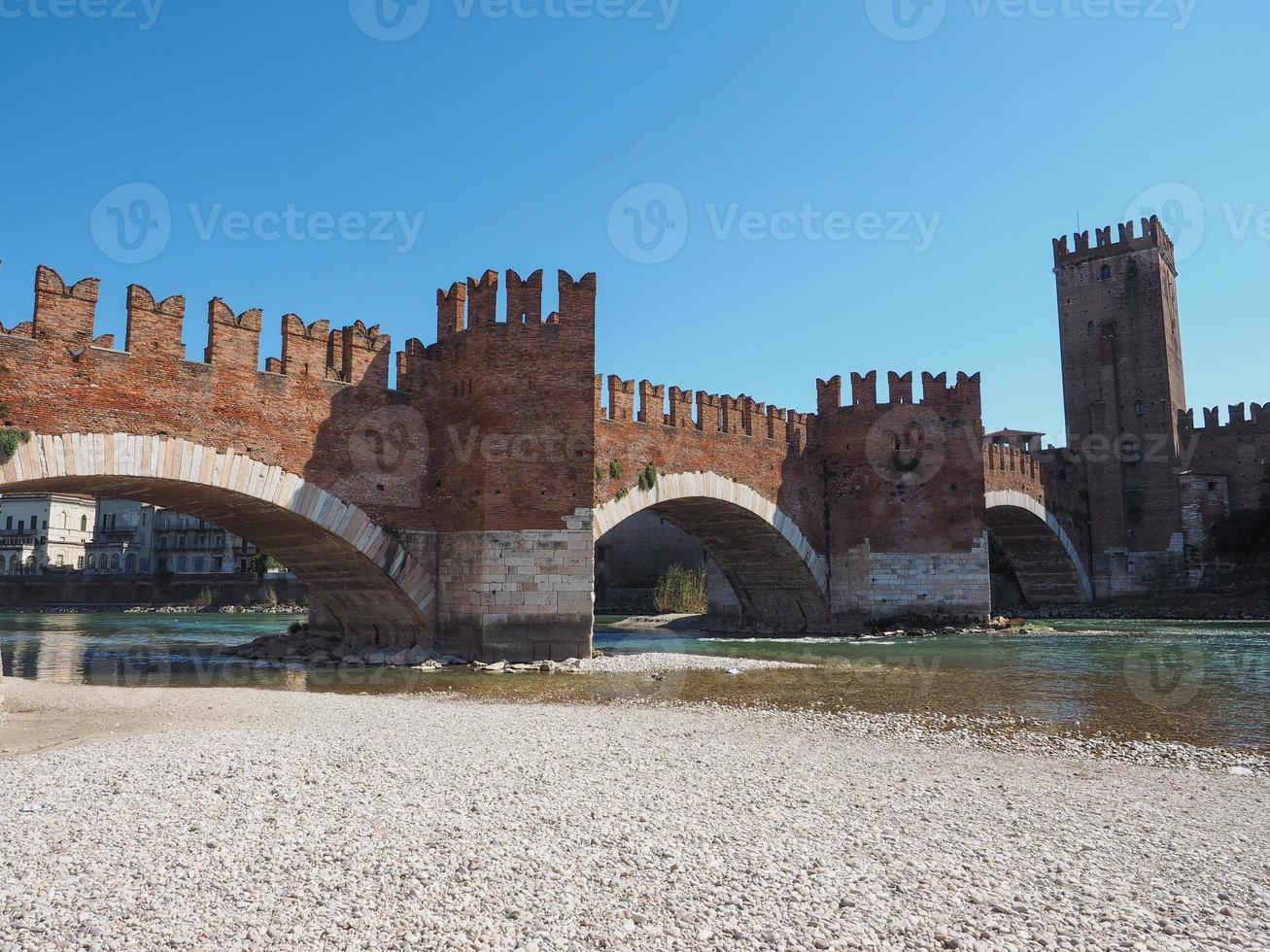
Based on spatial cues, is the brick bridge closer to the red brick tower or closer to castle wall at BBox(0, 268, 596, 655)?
castle wall at BBox(0, 268, 596, 655)

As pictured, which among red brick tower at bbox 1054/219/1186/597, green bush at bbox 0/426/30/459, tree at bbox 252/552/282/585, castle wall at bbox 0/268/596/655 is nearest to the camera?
green bush at bbox 0/426/30/459

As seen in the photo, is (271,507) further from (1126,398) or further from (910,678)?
(1126,398)

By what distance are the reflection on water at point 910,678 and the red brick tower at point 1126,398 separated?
19.4m

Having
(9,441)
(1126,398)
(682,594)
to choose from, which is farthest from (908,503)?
(1126,398)

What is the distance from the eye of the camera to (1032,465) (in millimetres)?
35156

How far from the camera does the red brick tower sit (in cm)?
4088

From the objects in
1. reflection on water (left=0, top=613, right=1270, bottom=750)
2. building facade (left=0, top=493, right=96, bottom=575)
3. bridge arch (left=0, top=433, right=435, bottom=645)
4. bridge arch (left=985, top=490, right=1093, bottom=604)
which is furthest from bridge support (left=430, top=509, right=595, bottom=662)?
building facade (left=0, top=493, right=96, bottom=575)

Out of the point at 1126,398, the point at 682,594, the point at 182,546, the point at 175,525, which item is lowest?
the point at 682,594

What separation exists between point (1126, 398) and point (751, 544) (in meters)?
26.8

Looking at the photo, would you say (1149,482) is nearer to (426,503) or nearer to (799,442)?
(799,442)

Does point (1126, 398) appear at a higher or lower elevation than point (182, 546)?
higher

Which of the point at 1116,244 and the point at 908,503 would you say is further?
the point at 1116,244

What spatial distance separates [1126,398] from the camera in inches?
1670

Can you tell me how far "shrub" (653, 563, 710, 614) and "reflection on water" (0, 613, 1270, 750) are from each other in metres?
11.6
